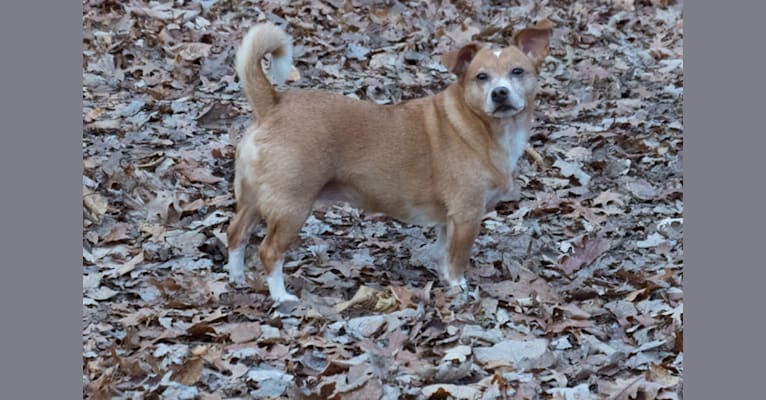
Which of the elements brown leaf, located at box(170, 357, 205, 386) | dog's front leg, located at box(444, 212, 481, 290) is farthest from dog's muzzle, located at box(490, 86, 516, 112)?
brown leaf, located at box(170, 357, 205, 386)

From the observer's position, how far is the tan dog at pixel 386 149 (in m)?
6.38

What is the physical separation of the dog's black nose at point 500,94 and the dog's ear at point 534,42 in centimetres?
42

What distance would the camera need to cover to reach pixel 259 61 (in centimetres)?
642

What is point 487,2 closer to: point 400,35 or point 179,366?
point 400,35

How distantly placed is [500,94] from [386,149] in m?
0.76

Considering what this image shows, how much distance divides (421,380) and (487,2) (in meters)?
8.57

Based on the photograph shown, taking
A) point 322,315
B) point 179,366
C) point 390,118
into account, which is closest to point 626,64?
point 390,118

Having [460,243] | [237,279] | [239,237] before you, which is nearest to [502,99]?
[460,243]

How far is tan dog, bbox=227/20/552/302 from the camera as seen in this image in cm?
638

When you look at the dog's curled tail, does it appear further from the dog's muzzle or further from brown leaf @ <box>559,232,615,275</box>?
brown leaf @ <box>559,232,615,275</box>

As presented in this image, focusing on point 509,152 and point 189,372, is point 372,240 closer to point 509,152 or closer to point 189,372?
point 509,152

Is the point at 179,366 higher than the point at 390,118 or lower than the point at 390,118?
lower

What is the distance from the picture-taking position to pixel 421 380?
544 cm

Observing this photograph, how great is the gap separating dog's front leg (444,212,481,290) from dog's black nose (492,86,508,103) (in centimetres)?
74
